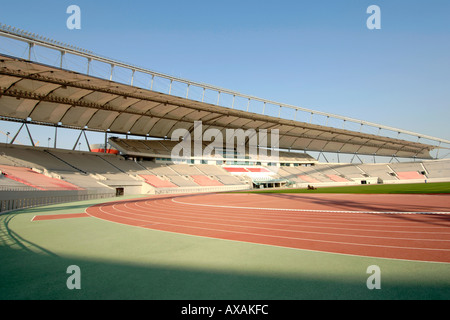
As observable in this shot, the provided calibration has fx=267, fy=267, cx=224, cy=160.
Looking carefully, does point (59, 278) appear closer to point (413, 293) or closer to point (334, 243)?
point (413, 293)

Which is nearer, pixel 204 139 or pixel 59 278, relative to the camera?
pixel 59 278

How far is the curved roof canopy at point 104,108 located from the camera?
22688 mm

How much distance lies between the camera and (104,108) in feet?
102

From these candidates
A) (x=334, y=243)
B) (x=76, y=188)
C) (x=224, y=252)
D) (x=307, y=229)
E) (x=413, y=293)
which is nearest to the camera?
(x=413, y=293)

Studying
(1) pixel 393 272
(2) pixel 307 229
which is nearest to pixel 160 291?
(1) pixel 393 272

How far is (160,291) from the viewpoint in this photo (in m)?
3.62

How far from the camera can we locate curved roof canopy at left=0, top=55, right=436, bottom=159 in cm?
2269

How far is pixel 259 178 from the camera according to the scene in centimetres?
4862

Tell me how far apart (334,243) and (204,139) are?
4241 cm
